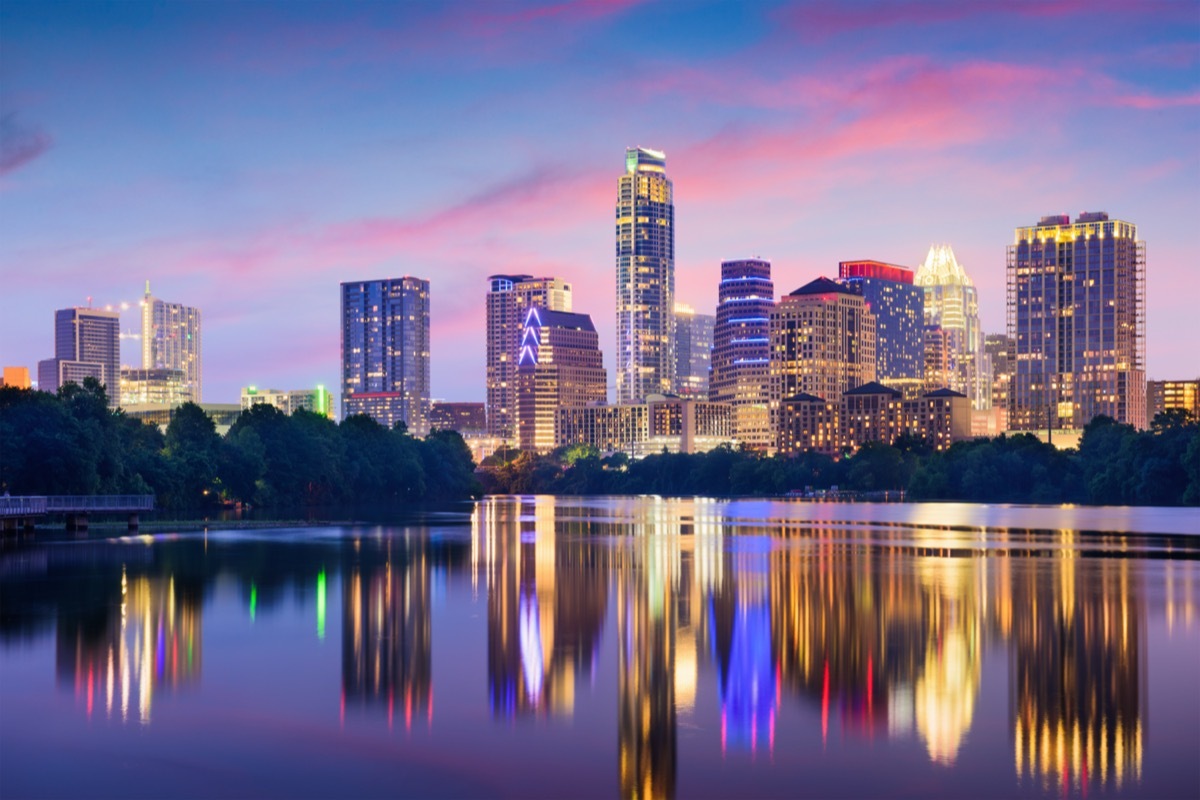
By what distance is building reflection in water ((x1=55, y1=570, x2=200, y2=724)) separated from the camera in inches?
1143

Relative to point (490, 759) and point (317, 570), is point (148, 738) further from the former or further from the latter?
point (317, 570)

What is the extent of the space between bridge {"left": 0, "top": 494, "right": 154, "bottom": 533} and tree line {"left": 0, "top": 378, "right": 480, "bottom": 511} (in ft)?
10.6

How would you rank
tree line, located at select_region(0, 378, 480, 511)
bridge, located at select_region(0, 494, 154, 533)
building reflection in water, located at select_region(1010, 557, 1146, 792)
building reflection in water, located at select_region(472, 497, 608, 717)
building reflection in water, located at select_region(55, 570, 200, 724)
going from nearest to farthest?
building reflection in water, located at select_region(1010, 557, 1146, 792)
building reflection in water, located at select_region(55, 570, 200, 724)
building reflection in water, located at select_region(472, 497, 608, 717)
bridge, located at select_region(0, 494, 154, 533)
tree line, located at select_region(0, 378, 480, 511)

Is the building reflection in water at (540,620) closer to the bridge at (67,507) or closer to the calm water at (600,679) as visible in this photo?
the calm water at (600,679)

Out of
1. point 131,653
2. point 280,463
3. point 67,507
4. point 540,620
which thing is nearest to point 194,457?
point 280,463

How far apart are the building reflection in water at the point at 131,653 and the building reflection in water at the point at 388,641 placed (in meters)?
4.01

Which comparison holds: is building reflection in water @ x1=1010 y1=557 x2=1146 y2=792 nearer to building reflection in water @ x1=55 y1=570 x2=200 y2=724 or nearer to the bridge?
building reflection in water @ x1=55 y1=570 x2=200 y2=724

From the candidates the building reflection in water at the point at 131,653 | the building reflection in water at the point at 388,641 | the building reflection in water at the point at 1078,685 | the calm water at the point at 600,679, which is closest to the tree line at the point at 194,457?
the calm water at the point at 600,679

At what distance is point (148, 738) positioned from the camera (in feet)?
82.0

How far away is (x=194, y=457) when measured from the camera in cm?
12412

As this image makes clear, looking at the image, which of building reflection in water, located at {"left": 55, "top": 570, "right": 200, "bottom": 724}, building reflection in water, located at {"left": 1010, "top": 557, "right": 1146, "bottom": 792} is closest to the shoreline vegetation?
building reflection in water, located at {"left": 55, "top": 570, "right": 200, "bottom": 724}

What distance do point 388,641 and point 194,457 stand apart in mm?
92303

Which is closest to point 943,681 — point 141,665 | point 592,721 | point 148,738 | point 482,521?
point 592,721

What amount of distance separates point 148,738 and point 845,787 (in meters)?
12.5
